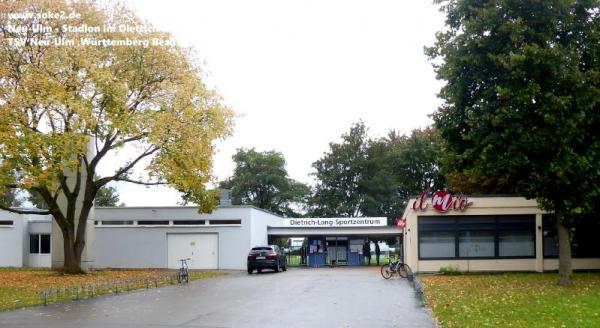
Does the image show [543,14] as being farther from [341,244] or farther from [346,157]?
[346,157]

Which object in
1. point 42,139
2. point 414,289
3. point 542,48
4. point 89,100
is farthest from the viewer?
point 89,100

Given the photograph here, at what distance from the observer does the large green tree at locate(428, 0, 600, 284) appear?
1914cm

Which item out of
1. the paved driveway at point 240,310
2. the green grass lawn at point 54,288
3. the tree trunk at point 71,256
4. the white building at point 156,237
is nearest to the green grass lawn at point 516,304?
the paved driveway at point 240,310

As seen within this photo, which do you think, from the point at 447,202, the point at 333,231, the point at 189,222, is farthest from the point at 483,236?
the point at 189,222

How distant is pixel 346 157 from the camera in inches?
2859

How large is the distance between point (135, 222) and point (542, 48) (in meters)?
29.3

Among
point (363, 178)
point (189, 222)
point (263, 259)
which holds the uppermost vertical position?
point (363, 178)

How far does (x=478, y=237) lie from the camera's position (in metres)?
30.9

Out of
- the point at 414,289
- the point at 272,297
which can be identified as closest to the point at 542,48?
the point at 414,289

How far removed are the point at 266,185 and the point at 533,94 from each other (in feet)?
205

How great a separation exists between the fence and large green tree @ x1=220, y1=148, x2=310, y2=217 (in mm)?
51692

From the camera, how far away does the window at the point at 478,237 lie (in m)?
30.7

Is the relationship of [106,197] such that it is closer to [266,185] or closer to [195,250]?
[266,185]

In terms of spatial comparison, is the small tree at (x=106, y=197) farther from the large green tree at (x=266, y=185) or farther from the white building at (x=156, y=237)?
the white building at (x=156, y=237)
